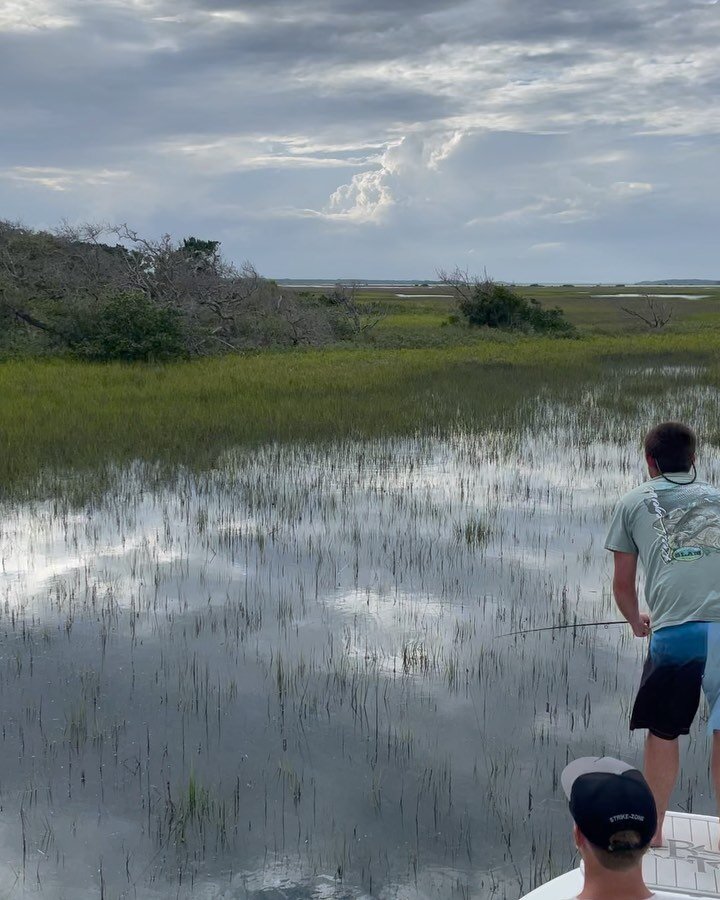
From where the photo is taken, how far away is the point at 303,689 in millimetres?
5680

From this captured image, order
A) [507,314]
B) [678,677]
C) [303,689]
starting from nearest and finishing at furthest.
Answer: [678,677]
[303,689]
[507,314]

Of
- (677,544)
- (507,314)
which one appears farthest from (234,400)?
(507,314)

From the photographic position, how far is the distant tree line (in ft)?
79.5

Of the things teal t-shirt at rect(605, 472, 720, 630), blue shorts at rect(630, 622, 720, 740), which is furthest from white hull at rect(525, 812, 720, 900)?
teal t-shirt at rect(605, 472, 720, 630)

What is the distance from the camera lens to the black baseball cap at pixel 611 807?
2.16m

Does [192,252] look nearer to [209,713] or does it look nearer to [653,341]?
[653,341]

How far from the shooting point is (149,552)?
855 centimetres

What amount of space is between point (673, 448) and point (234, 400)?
45.4 ft

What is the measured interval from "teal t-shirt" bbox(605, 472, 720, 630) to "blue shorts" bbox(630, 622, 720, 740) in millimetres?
50

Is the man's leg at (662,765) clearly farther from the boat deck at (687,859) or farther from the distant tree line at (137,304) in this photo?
the distant tree line at (137,304)

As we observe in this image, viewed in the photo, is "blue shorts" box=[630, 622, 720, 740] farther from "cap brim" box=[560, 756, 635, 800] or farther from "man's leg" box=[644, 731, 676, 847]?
"cap brim" box=[560, 756, 635, 800]

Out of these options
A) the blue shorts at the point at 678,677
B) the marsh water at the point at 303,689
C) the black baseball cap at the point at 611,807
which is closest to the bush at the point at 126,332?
the marsh water at the point at 303,689

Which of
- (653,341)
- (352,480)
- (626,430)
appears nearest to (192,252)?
(653,341)

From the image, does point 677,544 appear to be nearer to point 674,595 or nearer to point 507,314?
point 674,595
